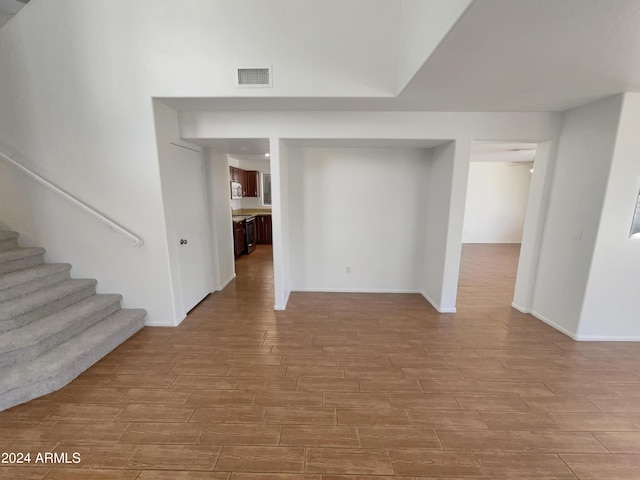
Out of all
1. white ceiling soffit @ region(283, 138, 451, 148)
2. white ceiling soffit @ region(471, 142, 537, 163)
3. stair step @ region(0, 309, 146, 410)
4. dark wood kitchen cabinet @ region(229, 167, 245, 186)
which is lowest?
stair step @ region(0, 309, 146, 410)

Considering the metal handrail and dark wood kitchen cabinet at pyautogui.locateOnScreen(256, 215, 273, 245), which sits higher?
the metal handrail

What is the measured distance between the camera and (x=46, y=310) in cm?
254

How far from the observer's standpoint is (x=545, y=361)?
2.48 m

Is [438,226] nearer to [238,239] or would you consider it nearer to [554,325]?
[554,325]

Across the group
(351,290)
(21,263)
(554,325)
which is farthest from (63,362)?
(554,325)

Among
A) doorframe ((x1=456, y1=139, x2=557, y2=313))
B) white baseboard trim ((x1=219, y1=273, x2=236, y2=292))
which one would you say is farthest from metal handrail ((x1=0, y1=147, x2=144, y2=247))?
doorframe ((x1=456, y1=139, x2=557, y2=313))

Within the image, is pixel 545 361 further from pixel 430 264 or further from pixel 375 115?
pixel 375 115

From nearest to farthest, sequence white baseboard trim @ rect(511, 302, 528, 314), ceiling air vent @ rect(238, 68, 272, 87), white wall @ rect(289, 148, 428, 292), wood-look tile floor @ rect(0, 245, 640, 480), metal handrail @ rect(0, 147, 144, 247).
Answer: wood-look tile floor @ rect(0, 245, 640, 480), ceiling air vent @ rect(238, 68, 272, 87), metal handrail @ rect(0, 147, 144, 247), white baseboard trim @ rect(511, 302, 528, 314), white wall @ rect(289, 148, 428, 292)

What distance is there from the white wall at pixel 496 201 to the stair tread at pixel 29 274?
9033mm

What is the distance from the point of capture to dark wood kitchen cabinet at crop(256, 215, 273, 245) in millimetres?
7578

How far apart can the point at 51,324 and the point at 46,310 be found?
0.27 meters

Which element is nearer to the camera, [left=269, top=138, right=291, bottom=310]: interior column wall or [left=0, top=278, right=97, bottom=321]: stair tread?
[left=0, top=278, right=97, bottom=321]: stair tread

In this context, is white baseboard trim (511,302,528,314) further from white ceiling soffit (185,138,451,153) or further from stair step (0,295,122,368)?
stair step (0,295,122,368)

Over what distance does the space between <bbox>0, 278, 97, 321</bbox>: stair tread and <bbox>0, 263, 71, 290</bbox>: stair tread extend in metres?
0.14
